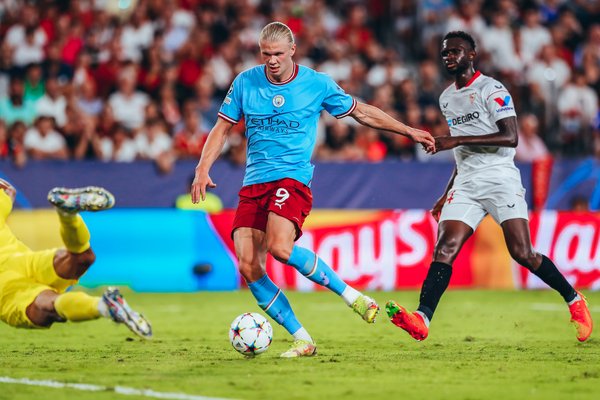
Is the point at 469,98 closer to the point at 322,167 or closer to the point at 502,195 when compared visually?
the point at 502,195

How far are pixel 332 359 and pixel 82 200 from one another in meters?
2.33

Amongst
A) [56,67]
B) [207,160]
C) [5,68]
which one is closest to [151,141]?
[56,67]

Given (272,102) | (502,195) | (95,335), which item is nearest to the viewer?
(272,102)

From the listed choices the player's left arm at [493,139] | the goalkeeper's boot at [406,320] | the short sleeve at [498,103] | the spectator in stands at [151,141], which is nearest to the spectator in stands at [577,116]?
the spectator in stands at [151,141]

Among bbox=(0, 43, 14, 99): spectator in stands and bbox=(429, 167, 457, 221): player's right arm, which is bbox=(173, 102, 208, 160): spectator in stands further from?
bbox=(429, 167, 457, 221): player's right arm

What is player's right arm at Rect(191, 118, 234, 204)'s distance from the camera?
8.36m

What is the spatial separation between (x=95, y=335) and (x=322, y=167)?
7.96m

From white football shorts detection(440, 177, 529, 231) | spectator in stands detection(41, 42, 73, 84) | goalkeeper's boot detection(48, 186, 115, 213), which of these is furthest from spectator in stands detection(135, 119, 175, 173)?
goalkeeper's boot detection(48, 186, 115, 213)

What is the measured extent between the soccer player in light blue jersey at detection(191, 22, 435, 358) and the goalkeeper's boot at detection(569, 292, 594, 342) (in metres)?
2.04

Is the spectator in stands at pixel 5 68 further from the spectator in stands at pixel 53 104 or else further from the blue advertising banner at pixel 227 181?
the blue advertising banner at pixel 227 181

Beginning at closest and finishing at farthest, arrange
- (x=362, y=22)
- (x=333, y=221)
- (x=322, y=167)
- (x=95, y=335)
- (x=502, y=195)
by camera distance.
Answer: (x=502, y=195) → (x=95, y=335) → (x=333, y=221) → (x=322, y=167) → (x=362, y=22)

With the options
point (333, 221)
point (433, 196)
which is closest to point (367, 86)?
point (433, 196)

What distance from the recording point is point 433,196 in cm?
1795

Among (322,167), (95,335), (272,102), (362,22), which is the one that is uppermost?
(362,22)
